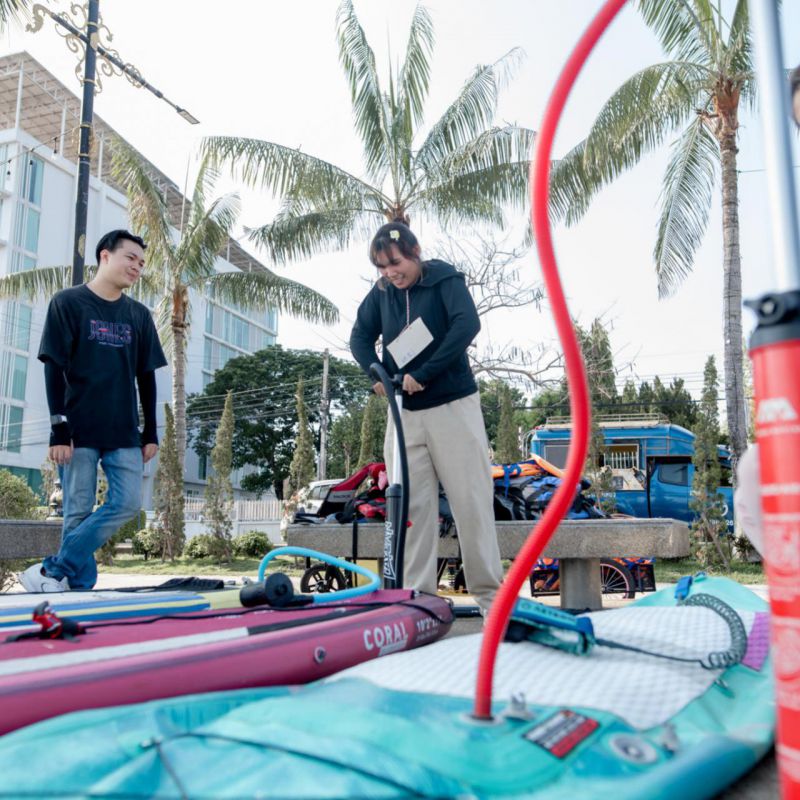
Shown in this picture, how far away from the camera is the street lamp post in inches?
338

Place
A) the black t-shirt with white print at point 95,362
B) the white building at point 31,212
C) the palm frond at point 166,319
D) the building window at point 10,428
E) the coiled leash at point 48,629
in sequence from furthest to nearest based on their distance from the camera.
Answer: the white building at point 31,212 → the building window at point 10,428 → the palm frond at point 166,319 → the black t-shirt with white print at point 95,362 → the coiled leash at point 48,629

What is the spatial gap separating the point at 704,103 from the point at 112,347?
1103 cm

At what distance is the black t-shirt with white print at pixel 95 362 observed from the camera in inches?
169

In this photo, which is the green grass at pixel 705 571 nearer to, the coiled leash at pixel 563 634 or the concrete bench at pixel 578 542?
the concrete bench at pixel 578 542

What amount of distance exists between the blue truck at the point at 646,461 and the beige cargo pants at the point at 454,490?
15798 mm

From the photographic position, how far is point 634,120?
1187 cm

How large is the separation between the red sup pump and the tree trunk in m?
11.8

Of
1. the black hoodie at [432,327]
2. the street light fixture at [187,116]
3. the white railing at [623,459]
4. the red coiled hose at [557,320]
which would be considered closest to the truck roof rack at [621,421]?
the white railing at [623,459]

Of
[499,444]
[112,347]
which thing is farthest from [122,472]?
[499,444]

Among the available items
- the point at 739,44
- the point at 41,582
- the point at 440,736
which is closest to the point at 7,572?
the point at 41,582

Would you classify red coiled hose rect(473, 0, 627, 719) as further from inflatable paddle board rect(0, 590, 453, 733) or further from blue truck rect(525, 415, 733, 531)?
blue truck rect(525, 415, 733, 531)

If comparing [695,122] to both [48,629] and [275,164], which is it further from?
[48,629]

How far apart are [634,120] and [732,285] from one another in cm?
295

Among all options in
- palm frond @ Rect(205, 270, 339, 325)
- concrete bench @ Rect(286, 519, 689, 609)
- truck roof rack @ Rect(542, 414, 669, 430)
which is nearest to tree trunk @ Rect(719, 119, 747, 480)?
truck roof rack @ Rect(542, 414, 669, 430)
